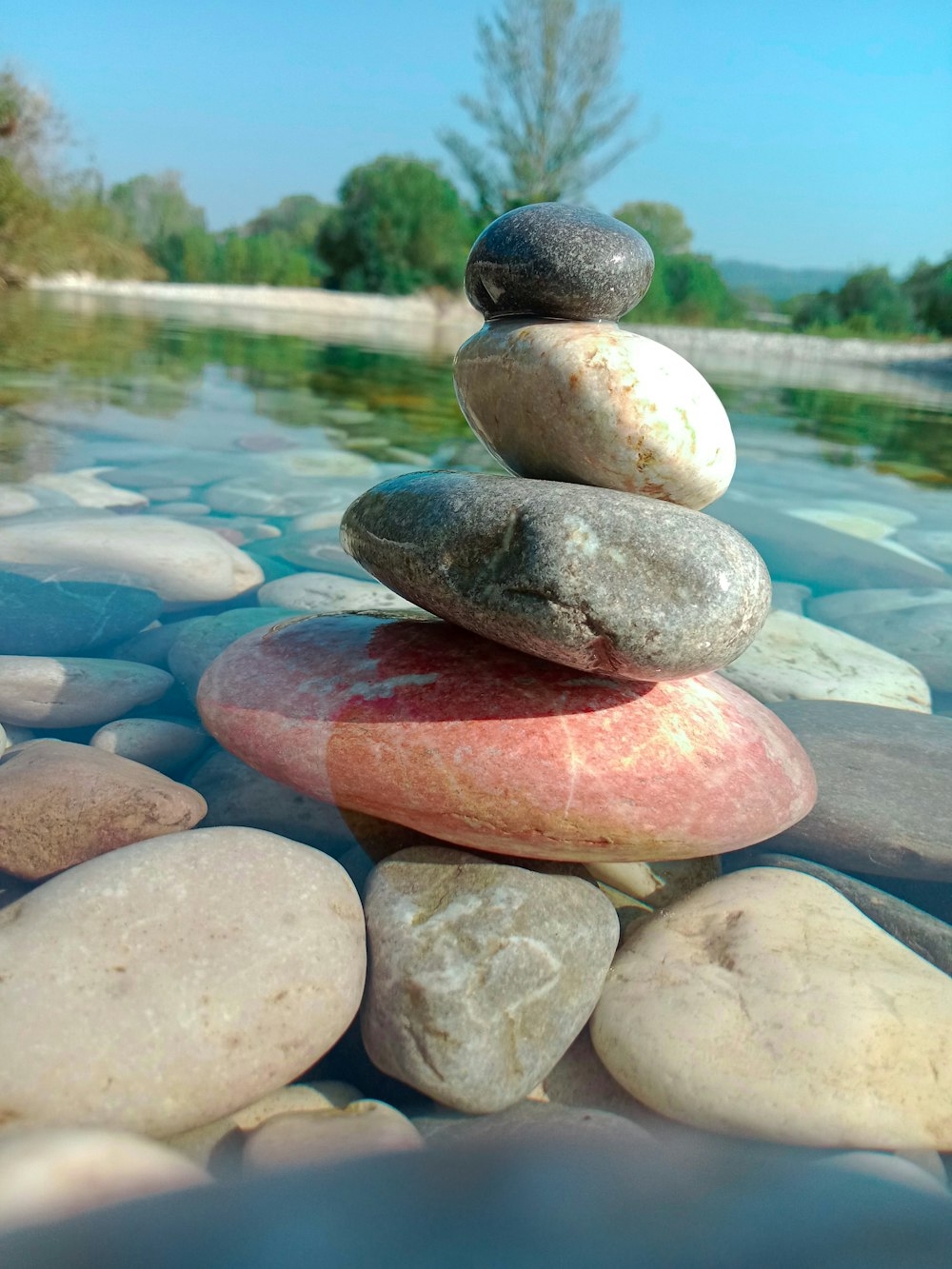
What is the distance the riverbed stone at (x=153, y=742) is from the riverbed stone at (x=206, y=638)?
0.27 m

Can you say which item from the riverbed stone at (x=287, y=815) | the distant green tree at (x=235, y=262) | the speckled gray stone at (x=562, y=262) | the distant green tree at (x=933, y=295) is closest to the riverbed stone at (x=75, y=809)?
the riverbed stone at (x=287, y=815)

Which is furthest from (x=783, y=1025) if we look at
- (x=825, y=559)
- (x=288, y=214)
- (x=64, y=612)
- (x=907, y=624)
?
(x=288, y=214)

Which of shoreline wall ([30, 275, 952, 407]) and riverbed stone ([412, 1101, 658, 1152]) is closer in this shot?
riverbed stone ([412, 1101, 658, 1152])

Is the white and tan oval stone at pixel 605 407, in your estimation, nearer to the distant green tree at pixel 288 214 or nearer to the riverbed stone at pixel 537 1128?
the riverbed stone at pixel 537 1128

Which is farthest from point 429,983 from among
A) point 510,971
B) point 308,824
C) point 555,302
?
point 555,302

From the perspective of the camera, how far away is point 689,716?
7.14 feet

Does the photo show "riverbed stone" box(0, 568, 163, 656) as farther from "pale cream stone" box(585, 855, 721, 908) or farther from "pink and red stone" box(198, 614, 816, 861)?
"pale cream stone" box(585, 855, 721, 908)

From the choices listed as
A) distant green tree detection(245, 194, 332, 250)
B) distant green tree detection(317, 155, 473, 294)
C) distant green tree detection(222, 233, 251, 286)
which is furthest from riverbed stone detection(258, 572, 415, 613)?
distant green tree detection(245, 194, 332, 250)

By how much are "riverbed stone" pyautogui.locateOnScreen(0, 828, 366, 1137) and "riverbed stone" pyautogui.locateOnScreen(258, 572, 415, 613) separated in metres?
1.73

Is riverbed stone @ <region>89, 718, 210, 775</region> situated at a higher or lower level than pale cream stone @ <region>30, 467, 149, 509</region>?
lower

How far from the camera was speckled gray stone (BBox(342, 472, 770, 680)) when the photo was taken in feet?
5.99

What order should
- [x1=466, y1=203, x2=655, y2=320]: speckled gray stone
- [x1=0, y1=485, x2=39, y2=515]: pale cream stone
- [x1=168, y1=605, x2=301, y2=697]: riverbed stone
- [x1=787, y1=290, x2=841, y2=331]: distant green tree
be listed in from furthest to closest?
[x1=787, y1=290, x2=841, y2=331]: distant green tree
[x1=0, y1=485, x2=39, y2=515]: pale cream stone
[x1=168, y1=605, x2=301, y2=697]: riverbed stone
[x1=466, y1=203, x2=655, y2=320]: speckled gray stone

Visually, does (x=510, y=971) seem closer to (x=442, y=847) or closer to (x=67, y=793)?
(x=442, y=847)

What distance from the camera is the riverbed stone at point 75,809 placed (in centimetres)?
181
